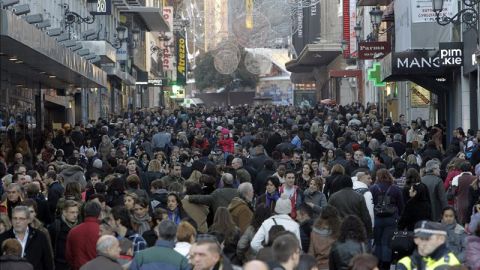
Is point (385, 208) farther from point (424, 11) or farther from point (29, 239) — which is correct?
point (424, 11)

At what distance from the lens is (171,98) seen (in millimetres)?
114562

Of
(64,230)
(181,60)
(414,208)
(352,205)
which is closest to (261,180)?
(414,208)

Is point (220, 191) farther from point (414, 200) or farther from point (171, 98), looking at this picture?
point (171, 98)

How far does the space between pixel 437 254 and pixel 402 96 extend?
151ft

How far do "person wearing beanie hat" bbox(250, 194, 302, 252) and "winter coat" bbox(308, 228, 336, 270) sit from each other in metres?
0.20

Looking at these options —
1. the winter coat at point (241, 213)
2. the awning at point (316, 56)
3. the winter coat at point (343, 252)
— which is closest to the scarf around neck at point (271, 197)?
the winter coat at point (241, 213)

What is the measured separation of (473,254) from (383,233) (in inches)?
232

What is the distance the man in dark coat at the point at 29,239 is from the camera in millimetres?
12562

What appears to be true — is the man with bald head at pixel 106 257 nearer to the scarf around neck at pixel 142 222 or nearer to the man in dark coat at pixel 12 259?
the man in dark coat at pixel 12 259

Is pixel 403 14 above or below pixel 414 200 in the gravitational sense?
above

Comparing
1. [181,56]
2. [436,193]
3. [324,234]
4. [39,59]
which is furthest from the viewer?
[181,56]

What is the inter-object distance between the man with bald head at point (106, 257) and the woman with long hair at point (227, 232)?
1908 millimetres

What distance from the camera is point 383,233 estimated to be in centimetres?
1708

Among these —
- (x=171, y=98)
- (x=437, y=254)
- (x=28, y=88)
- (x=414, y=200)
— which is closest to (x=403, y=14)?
(x=28, y=88)
